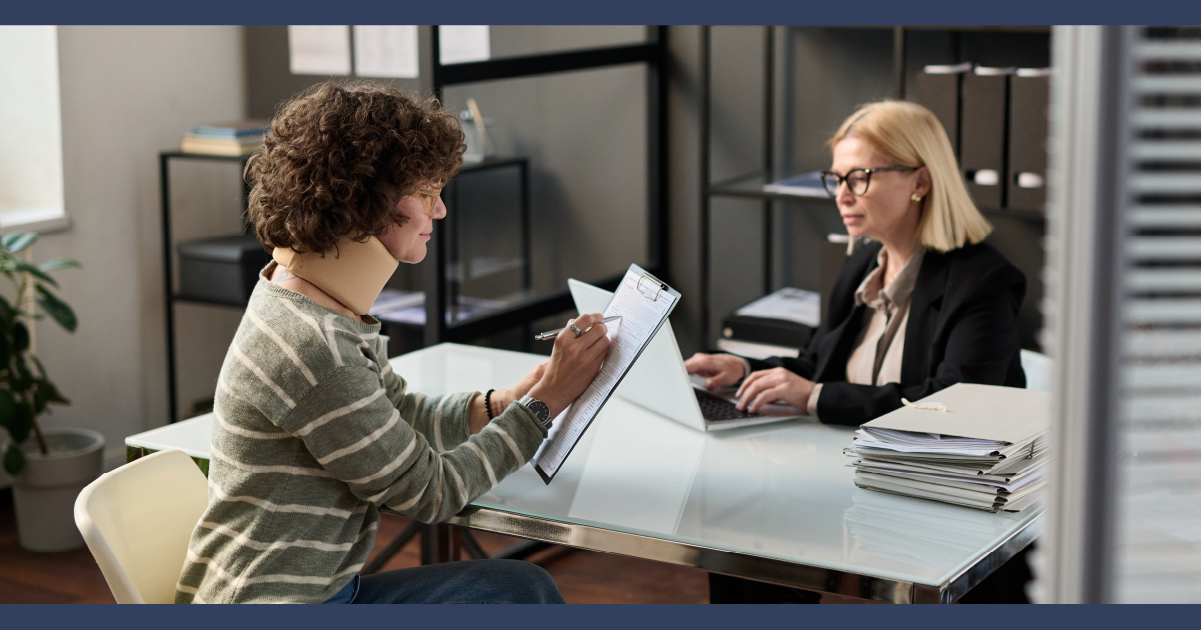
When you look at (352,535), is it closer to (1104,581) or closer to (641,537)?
(641,537)

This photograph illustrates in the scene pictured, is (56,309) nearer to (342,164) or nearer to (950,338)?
(342,164)

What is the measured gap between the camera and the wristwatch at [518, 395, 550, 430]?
1451 millimetres

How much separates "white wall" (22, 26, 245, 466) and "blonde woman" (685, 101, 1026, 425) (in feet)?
7.68

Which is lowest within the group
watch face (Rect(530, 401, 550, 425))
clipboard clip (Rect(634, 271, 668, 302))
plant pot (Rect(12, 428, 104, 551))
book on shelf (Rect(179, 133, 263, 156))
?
plant pot (Rect(12, 428, 104, 551))

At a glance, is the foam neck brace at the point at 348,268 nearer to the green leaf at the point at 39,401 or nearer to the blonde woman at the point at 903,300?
the blonde woman at the point at 903,300

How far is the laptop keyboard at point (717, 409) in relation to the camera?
5.88 feet

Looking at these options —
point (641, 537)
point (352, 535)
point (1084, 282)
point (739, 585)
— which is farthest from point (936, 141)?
point (1084, 282)

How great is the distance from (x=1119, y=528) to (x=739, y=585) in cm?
149

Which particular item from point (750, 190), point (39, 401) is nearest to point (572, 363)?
point (750, 190)

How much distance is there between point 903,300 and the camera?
2039 millimetres

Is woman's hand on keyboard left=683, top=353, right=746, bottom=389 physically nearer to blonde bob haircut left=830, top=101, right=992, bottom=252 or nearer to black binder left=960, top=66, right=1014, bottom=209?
blonde bob haircut left=830, top=101, right=992, bottom=252

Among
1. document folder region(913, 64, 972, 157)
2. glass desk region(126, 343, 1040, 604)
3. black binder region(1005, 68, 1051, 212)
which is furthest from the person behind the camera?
document folder region(913, 64, 972, 157)

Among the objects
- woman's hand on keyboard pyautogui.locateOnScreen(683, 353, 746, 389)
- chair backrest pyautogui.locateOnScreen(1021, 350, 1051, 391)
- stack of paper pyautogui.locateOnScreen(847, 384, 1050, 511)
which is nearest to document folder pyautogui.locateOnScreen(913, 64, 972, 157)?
chair backrest pyautogui.locateOnScreen(1021, 350, 1051, 391)

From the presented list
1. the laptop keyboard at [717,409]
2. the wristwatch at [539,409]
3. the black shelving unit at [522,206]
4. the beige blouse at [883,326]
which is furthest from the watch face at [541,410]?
the black shelving unit at [522,206]
